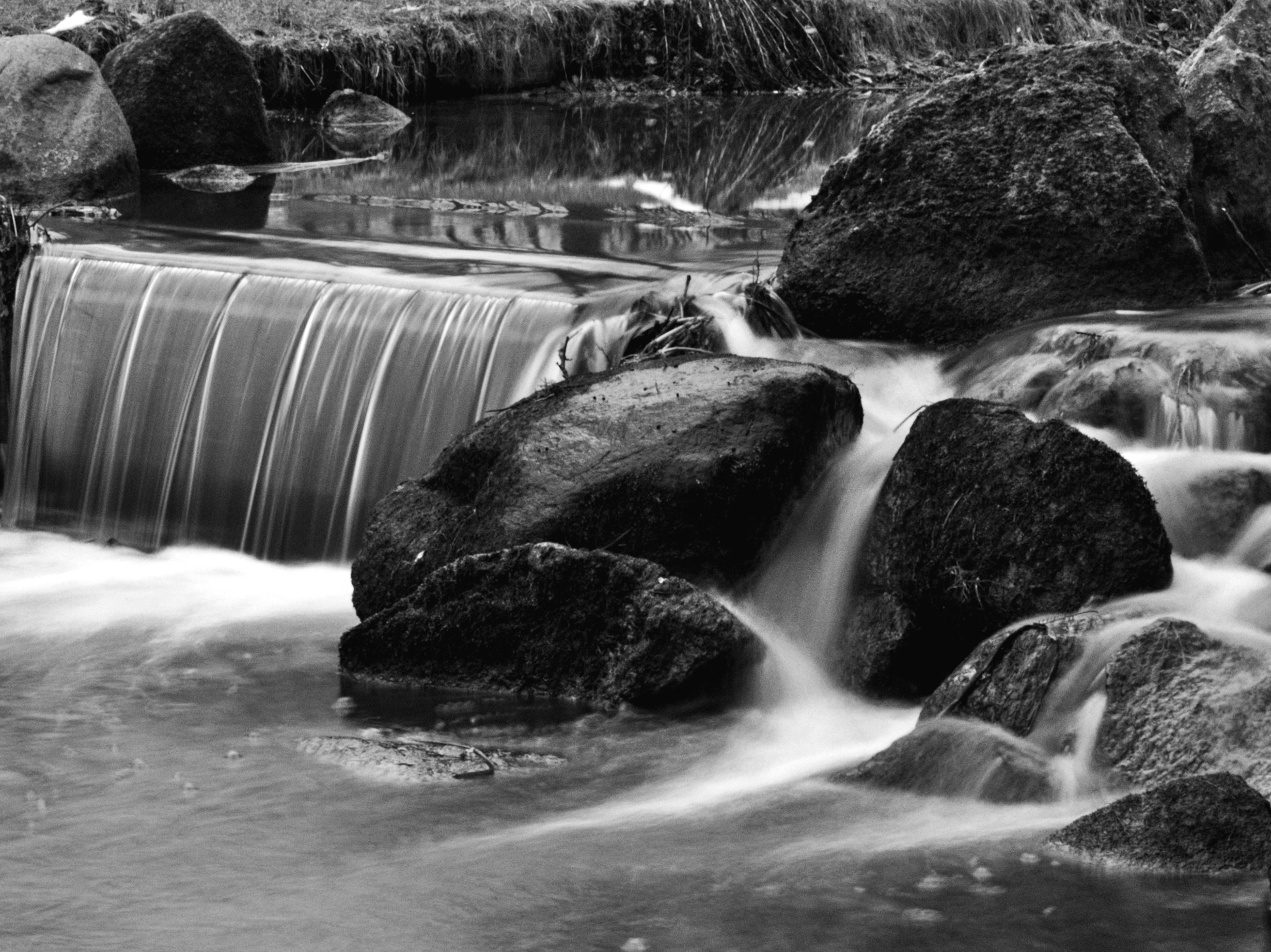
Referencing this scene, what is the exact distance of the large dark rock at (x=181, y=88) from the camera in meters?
12.6

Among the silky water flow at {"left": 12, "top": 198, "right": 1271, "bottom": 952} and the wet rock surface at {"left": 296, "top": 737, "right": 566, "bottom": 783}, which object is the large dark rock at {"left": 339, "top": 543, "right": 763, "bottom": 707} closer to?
the silky water flow at {"left": 12, "top": 198, "right": 1271, "bottom": 952}

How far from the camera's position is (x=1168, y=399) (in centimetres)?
677

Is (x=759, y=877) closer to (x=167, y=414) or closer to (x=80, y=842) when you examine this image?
(x=80, y=842)

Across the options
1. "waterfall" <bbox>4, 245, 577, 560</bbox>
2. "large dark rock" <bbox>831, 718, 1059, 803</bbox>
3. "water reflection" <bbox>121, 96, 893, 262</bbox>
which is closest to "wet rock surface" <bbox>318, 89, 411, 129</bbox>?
"water reflection" <bbox>121, 96, 893, 262</bbox>

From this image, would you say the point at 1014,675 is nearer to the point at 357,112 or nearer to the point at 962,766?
the point at 962,766

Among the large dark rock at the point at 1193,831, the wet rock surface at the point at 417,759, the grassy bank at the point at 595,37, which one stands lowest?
the wet rock surface at the point at 417,759

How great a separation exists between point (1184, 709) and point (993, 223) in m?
3.21

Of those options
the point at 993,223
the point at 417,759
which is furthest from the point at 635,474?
the point at 993,223

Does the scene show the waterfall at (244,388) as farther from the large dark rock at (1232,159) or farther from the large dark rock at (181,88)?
the large dark rock at (181,88)

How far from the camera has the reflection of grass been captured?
39.9 ft

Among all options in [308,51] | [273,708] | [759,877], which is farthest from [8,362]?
[308,51]

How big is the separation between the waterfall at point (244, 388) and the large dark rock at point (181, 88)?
3629 mm

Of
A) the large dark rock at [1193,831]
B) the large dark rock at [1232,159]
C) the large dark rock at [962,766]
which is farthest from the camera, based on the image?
the large dark rock at [1232,159]

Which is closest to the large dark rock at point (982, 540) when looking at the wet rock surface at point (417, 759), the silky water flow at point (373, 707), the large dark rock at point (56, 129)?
the silky water flow at point (373, 707)
